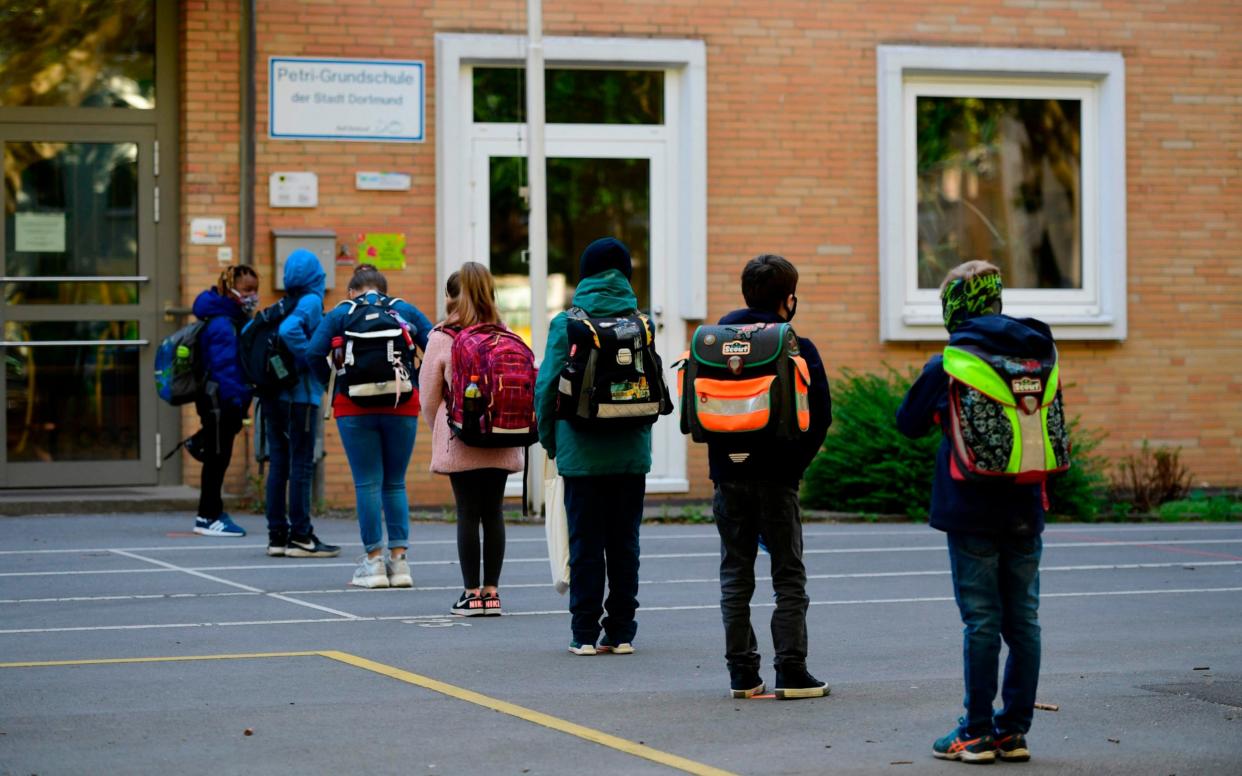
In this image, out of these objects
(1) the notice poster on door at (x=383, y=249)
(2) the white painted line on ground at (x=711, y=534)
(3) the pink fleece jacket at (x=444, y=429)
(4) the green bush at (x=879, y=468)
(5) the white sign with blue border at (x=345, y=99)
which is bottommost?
(2) the white painted line on ground at (x=711, y=534)

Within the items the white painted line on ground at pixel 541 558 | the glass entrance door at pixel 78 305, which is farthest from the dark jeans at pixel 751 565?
the glass entrance door at pixel 78 305

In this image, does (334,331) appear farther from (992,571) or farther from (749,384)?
(992,571)

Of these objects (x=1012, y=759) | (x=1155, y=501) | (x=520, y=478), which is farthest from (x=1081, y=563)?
(x=1012, y=759)

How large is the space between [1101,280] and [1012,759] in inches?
447

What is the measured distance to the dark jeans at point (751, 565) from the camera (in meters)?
7.21

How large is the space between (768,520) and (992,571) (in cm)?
134

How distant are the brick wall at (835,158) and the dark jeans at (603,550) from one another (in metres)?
7.06

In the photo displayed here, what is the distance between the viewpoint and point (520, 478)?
15602mm

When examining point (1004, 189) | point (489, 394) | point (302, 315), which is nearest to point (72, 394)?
point (302, 315)

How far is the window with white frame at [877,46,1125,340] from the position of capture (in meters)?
16.2

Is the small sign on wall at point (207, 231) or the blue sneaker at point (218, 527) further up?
the small sign on wall at point (207, 231)

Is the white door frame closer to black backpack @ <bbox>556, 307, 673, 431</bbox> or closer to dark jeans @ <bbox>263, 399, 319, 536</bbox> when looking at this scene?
dark jeans @ <bbox>263, 399, 319, 536</bbox>

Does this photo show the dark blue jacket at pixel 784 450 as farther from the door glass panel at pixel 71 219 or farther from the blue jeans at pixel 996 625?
the door glass panel at pixel 71 219

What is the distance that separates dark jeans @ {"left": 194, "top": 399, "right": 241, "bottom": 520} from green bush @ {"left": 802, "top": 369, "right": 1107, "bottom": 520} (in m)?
4.86
